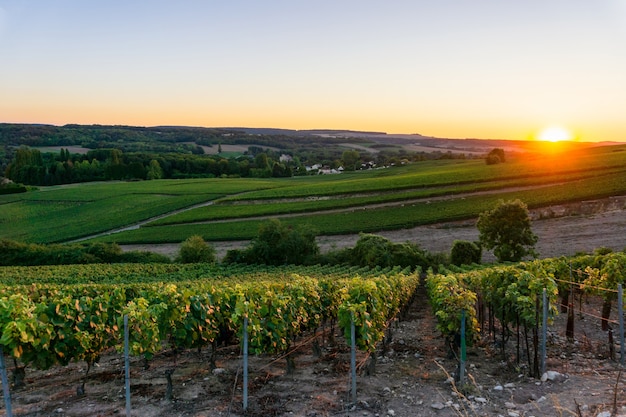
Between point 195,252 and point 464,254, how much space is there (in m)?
26.9

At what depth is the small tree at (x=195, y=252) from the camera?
4556 cm

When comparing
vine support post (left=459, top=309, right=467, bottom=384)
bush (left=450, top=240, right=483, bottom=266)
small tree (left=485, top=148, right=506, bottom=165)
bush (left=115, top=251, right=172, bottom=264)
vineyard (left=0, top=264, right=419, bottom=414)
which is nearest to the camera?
vineyard (left=0, top=264, right=419, bottom=414)

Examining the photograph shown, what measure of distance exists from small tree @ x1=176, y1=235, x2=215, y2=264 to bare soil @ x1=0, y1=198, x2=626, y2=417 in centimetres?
3277

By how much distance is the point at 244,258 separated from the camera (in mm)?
45438

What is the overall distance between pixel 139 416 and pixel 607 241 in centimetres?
4917

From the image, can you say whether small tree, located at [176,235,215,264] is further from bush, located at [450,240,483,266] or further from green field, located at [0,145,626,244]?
bush, located at [450,240,483,266]

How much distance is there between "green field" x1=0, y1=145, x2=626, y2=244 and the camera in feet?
191

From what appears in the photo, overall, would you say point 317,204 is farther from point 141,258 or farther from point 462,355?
point 462,355

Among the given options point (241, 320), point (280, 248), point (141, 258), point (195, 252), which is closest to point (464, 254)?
point (280, 248)

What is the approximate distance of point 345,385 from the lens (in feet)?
32.9

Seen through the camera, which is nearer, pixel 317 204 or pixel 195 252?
pixel 195 252

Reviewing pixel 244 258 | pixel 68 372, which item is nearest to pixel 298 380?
pixel 68 372

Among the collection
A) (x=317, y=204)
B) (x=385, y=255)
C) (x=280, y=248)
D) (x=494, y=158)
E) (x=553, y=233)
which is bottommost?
(x=280, y=248)

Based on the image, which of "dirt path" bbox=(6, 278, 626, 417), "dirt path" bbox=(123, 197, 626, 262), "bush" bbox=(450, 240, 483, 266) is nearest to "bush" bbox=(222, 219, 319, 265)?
"dirt path" bbox=(123, 197, 626, 262)
